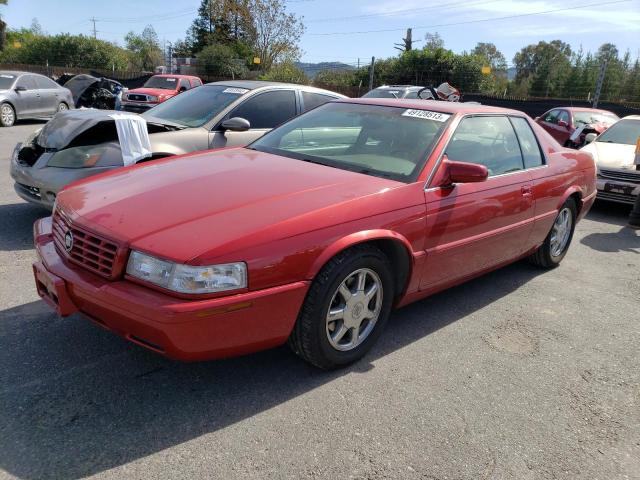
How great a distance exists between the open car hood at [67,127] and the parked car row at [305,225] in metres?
0.37

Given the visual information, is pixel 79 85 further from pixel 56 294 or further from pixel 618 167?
pixel 56 294

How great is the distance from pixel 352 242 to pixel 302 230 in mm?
314

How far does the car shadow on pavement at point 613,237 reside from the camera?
6.18m

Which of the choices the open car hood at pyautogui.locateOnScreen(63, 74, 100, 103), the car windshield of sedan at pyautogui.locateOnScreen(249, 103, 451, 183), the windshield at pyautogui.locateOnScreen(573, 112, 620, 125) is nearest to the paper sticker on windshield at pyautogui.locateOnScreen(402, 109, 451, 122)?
the car windshield of sedan at pyautogui.locateOnScreen(249, 103, 451, 183)

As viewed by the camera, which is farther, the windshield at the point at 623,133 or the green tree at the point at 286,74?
the green tree at the point at 286,74

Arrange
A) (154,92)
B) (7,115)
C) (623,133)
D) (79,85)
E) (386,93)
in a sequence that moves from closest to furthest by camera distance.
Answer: (623,133) → (7,115) → (386,93) → (154,92) → (79,85)

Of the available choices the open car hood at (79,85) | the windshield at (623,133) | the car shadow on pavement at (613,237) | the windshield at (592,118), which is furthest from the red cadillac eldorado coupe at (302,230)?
the open car hood at (79,85)

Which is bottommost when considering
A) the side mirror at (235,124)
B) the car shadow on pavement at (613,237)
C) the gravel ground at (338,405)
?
the car shadow on pavement at (613,237)

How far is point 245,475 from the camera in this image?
2.19 meters

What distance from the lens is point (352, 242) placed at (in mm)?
2775

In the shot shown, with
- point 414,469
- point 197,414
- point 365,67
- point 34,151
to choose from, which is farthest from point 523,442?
point 365,67

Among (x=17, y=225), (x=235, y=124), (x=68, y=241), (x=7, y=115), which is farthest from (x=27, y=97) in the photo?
(x=68, y=241)

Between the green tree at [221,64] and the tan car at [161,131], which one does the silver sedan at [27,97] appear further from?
the green tree at [221,64]

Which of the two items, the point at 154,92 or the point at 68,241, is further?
the point at 154,92
